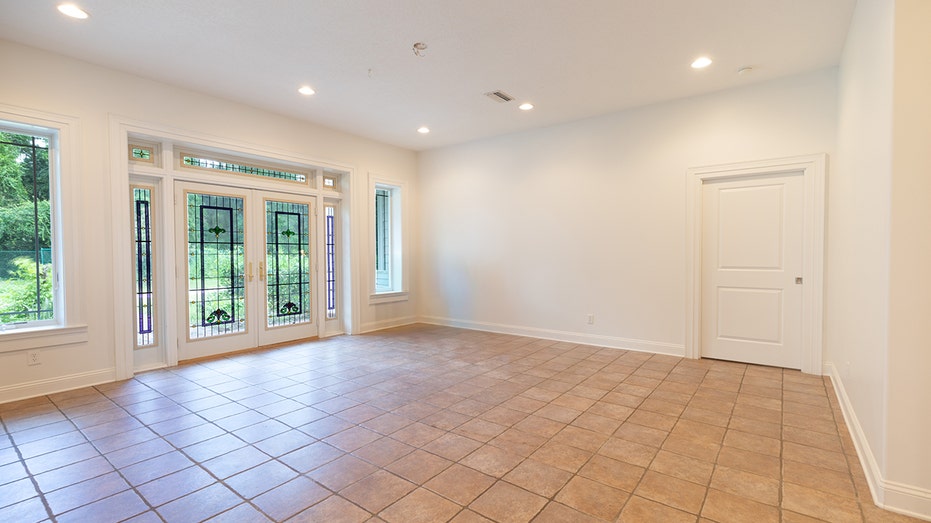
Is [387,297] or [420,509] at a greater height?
[387,297]

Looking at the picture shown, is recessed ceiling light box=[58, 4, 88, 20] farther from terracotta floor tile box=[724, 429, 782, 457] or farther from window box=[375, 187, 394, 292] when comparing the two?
terracotta floor tile box=[724, 429, 782, 457]

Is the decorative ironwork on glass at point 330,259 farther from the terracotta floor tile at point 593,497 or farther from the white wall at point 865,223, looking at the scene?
the white wall at point 865,223

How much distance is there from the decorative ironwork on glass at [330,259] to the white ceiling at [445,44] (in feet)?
5.70

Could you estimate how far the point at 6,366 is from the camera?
3408 millimetres

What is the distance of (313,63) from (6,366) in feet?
11.6

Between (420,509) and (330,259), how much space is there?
15.5 ft

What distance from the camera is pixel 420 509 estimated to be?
198 cm

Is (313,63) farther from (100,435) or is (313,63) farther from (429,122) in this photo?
(100,435)

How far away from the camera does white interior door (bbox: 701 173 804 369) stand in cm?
419

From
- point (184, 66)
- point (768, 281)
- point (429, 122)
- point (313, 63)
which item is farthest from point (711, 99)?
point (184, 66)

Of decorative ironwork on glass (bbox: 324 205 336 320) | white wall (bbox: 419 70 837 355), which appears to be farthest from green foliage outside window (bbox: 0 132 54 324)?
white wall (bbox: 419 70 837 355)

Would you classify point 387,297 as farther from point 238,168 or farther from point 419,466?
point 419,466

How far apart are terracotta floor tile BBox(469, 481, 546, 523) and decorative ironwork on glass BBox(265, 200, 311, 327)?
4.28 metres

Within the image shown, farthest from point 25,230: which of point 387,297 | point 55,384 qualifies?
point 387,297
